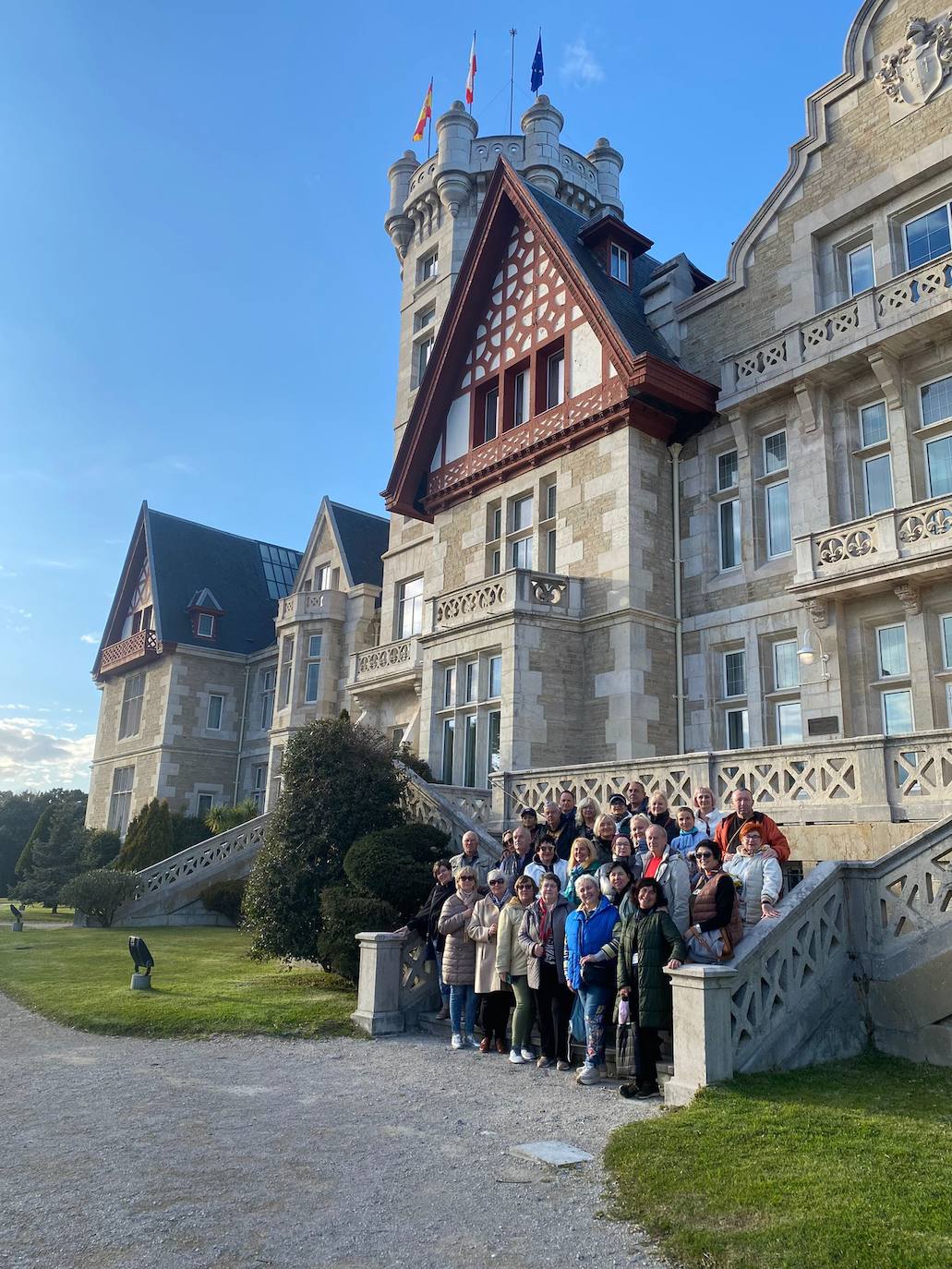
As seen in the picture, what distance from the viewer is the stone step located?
793 cm

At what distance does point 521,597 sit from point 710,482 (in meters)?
4.51

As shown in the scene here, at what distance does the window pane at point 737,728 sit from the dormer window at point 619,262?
1044 centimetres

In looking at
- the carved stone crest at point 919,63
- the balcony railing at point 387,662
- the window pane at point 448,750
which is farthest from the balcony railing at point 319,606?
the carved stone crest at point 919,63

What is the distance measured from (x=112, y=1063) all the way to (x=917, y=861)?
7.90 m

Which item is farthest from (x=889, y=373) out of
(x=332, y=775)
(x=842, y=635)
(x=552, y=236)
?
(x=332, y=775)

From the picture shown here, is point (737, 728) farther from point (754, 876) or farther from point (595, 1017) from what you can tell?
point (595, 1017)

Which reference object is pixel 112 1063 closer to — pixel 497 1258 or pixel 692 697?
pixel 497 1258

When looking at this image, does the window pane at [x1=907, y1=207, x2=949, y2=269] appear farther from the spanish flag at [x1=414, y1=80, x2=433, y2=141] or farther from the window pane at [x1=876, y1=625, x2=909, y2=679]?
the spanish flag at [x1=414, y1=80, x2=433, y2=141]

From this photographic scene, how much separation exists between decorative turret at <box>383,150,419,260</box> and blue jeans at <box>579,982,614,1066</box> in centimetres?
3090

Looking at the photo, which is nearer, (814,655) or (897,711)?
(897,711)

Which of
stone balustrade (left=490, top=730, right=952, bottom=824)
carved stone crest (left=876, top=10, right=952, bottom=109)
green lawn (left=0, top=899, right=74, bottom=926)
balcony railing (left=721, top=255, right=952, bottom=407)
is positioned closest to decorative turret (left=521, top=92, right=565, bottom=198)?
carved stone crest (left=876, top=10, right=952, bottom=109)

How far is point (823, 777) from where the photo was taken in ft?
36.8

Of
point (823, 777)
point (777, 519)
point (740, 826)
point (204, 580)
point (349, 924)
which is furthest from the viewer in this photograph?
point (204, 580)

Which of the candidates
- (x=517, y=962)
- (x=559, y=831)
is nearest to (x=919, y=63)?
(x=559, y=831)
